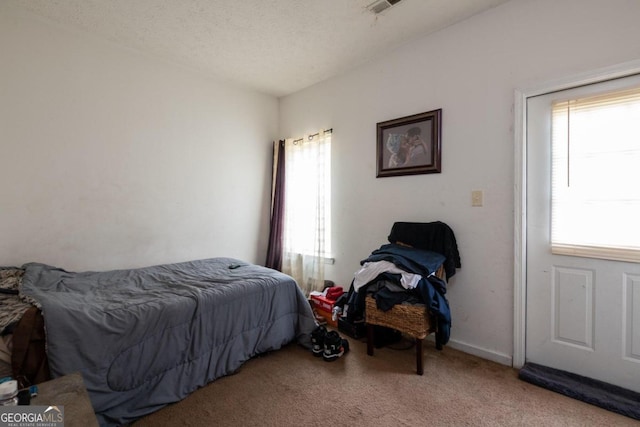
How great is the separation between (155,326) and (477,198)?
2.43 metres

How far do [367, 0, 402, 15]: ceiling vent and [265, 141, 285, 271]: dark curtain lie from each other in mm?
2061

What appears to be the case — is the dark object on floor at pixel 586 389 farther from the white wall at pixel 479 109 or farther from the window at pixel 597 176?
the window at pixel 597 176

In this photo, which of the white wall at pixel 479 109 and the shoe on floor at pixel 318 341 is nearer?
the white wall at pixel 479 109

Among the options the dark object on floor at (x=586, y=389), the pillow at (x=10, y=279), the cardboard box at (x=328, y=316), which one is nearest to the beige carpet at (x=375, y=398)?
the dark object on floor at (x=586, y=389)

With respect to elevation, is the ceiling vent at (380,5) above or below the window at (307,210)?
above

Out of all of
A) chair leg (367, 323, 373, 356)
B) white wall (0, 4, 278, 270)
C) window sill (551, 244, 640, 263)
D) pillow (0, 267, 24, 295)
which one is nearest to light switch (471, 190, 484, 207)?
window sill (551, 244, 640, 263)

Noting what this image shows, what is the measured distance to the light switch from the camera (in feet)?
7.66

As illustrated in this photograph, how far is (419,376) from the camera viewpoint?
Result: 2086 mm

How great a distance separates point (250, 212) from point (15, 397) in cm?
298

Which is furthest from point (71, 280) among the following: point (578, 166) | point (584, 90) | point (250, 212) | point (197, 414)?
point (584, 90)

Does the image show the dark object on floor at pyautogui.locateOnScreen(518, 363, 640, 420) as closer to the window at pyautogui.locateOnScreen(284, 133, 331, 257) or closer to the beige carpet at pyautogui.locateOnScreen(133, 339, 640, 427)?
the beige carpet at pyautogui.locateOnScreen(133, 339, 640, 427)

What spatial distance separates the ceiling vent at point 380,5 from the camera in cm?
219

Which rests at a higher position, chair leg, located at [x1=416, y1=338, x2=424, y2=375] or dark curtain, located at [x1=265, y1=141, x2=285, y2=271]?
dark curtain, located at [x1=265, y1=141, x2=285, y2=271]

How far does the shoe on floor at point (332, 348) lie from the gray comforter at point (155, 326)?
8.8 inches
